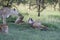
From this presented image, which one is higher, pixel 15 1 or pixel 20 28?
pixel 15 1

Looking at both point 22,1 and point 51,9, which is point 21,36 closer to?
point 22,1

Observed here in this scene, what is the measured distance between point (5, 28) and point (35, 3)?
5.65 m

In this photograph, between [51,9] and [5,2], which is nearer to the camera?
[5,2]

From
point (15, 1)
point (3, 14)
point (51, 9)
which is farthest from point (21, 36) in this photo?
point (51, 9)

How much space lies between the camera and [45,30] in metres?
7.31

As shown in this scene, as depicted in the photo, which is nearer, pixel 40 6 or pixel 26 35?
pixel 26 35

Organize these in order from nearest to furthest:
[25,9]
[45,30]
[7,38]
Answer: [7,38] → [45,30] → [25,9]

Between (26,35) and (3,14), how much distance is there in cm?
286

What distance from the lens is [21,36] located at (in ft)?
20.1

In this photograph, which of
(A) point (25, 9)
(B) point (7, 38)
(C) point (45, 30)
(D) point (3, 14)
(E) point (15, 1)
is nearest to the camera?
(B) point (7, 38)

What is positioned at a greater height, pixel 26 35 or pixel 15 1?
pixel 15 1

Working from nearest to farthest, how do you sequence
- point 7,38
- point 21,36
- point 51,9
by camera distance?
point 7,38, point 21,36, point 51,9

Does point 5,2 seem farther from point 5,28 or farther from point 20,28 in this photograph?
point 5,28

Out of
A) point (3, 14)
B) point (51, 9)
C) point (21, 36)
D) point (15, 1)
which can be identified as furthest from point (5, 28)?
point (51, 9)
